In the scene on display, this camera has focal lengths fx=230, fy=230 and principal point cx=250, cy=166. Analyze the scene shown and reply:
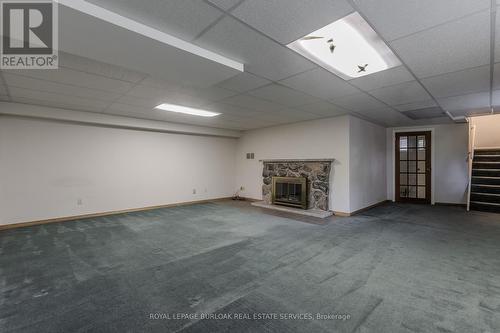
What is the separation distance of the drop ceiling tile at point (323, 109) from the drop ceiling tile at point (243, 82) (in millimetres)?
1496

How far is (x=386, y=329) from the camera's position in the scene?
1625mm

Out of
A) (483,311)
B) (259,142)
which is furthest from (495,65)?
(259,142)

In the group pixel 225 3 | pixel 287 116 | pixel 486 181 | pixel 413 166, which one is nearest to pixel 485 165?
pixel 486 181

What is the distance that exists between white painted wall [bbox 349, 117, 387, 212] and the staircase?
2.01 m

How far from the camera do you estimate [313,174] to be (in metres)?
5.64

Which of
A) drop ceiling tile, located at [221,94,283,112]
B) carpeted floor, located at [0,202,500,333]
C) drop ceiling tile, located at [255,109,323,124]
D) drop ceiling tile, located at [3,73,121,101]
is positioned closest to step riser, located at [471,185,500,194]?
carpeted floor, located at [0,202,500,333]

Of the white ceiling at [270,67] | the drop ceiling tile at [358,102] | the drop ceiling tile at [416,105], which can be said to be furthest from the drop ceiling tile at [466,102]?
the drop ceiling tile at [358,102]

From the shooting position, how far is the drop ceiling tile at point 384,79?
9.28 feet

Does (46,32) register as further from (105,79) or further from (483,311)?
(483,311)

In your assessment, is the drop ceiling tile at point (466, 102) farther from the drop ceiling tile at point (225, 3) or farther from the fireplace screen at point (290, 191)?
the drop ceiling tile at point (225, 3)

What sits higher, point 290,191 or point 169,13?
point 169,13

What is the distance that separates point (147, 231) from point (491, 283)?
448 cm

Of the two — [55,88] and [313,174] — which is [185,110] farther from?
[313,174]

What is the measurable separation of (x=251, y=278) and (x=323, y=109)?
3.62 meters
